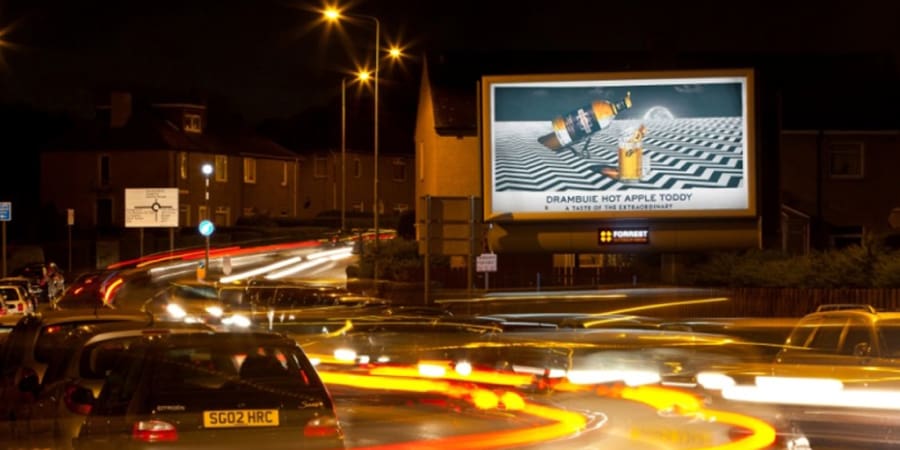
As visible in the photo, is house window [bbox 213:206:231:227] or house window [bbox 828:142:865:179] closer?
house window [bbox 828:142:865:179]

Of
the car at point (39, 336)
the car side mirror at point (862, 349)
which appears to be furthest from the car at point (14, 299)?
the car side mirror at point (862, 349)

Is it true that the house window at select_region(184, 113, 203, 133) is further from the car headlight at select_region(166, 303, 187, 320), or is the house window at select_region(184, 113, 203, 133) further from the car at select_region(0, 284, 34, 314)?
the car headlight at select_region(166, 303, 187, 320)

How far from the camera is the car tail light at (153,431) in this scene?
29.5 ft

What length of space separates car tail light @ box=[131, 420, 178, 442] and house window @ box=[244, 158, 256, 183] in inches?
2994

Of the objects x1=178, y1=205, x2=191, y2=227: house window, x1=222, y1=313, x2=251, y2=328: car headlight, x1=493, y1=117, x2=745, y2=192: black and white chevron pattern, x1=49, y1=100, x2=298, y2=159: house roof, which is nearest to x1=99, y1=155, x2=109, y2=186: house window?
x1=49, y1=100, x2=298, y2=159: house roof

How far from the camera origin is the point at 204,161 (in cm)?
8000

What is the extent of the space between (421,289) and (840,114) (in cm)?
2042

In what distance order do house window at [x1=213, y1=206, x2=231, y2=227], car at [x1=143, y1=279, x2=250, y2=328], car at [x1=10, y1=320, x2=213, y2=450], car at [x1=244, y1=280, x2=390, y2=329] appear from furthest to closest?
1. house window at [x1=213, y1=206, x2=231, y2=227]
2. car at [x1=143, y1=279, x2=250, y2=328]
3. car at [x1=244, y1=280, x2=390, y2=329]
4. car at [x1=10, y1=320, x2=213, y2=450]

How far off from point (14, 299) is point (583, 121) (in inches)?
704

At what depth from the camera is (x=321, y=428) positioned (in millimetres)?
9383

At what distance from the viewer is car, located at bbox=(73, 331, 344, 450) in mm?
9070

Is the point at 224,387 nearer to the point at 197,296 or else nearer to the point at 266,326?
the point at 266,326

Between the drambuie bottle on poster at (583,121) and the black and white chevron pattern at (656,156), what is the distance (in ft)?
0.66

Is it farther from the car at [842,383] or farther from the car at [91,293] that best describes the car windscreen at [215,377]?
the car at [91,293]
